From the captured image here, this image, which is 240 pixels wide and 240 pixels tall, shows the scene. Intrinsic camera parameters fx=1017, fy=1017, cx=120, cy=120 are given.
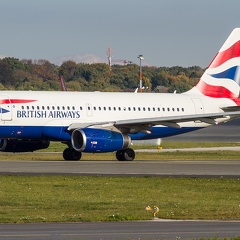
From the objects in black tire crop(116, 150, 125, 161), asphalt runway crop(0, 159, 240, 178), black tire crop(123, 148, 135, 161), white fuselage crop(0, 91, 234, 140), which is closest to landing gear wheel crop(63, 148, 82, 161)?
white fuselage crop(0, 91, 234, 140)

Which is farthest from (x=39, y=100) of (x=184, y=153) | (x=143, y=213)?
(x=143, y=213)

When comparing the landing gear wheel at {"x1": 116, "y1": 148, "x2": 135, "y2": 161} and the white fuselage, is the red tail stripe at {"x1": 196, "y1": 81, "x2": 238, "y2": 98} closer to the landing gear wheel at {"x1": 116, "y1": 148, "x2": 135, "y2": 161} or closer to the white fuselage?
the white fuselage

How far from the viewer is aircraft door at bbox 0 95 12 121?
50.8 m

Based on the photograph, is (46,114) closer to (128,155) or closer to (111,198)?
(128,155)

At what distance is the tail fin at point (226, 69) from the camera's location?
59531 mm

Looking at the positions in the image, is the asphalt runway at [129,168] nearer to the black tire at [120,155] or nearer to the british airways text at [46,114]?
the black tire at [120,155]

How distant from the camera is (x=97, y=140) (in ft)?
164

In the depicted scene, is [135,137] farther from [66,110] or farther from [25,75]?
[25,75]

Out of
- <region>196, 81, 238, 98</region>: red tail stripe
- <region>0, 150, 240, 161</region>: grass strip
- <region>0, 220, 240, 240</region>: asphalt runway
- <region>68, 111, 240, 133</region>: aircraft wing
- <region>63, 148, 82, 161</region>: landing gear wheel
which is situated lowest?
<region>0, 150, 240, 161</region>: grass strip

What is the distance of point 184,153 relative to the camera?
200 feet

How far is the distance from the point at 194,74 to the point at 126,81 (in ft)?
69.9

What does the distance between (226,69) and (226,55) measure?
2.74 ft

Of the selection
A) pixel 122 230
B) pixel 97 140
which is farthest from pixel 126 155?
pixel 122 230

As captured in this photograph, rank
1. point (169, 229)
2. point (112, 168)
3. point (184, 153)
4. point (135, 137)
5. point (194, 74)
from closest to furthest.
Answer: point (169, 229) < point (112, 168) < point (135, 137) < point (184, 153) < point (194, 74)
